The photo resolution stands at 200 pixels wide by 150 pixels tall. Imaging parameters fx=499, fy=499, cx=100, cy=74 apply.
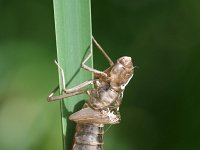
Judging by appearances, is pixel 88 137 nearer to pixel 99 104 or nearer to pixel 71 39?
pixel 99 104

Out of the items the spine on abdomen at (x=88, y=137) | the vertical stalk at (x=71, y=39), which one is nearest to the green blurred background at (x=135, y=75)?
the spine on abdomen at (x=88, y=137)

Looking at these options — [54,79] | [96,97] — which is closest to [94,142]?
[96,97]

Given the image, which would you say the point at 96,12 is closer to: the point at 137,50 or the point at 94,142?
the point at 137,50

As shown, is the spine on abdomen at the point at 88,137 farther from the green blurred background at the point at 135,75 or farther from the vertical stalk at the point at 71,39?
the green blurred background at the point at 135,75

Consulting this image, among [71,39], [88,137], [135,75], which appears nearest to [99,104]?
[88,137]

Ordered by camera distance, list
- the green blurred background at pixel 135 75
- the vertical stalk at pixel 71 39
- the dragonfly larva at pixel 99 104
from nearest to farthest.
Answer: the vertical stalk at pixel 71 39
the dragonfly larva at pixel 99 104
the green blurred background at pixel 135 75

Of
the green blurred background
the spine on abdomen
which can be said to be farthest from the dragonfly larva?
the green blurred background

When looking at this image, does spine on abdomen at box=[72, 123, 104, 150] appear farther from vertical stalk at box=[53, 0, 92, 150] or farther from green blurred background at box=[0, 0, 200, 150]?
green blurred background at box=[0, 0, 200, 150]
